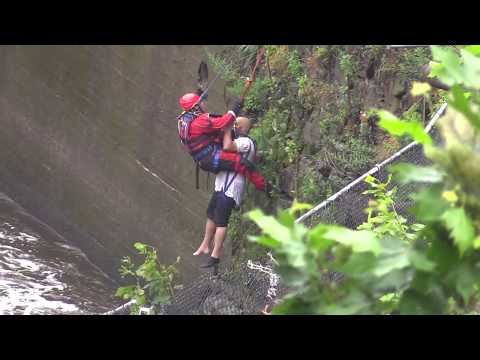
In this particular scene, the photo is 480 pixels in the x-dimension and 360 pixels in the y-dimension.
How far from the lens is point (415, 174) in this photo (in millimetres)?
1417

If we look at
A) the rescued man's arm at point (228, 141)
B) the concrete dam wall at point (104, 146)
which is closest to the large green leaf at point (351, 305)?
the rescued man's arm at point (228, 141)

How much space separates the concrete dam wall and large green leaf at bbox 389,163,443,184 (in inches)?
278

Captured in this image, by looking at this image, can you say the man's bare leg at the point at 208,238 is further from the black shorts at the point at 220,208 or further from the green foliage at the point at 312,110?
the green foliage at the point at 312,110

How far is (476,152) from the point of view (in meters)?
1.42

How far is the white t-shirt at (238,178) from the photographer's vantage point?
7238mm

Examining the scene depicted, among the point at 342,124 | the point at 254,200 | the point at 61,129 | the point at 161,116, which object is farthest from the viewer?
the point at 61,129

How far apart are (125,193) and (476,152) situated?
9.29 m

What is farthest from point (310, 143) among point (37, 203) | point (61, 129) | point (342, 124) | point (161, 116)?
point (37, 203)

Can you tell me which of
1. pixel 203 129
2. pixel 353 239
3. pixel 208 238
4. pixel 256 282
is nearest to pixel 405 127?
pixel 353 239

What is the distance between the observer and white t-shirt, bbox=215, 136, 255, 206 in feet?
23.7

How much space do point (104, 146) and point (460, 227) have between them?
9.63 m

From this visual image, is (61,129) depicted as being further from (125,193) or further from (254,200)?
(254,200)

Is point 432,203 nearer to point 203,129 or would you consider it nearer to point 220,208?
point 203,129

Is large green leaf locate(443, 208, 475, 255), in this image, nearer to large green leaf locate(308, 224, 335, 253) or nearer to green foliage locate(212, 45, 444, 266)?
large green leaf locate(308, 224, 335, 253)
